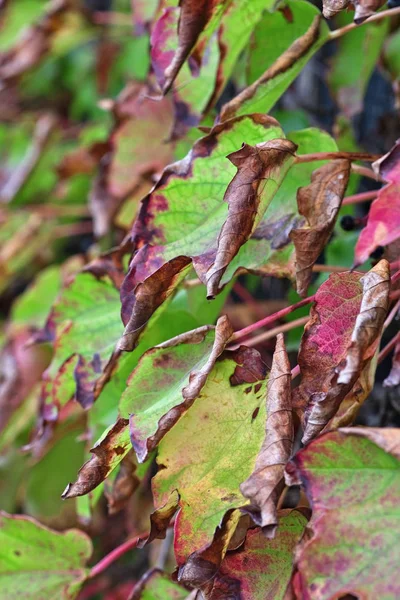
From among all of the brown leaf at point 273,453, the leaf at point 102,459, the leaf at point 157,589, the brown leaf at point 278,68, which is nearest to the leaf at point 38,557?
the leaf at point 157,589

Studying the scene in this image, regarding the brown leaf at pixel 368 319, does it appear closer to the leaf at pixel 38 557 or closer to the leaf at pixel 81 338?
the leaf at pixel 81 338

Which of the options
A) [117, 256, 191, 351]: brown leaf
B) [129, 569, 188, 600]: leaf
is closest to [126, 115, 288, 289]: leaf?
[117, 256, 191, 351]: brown leaf

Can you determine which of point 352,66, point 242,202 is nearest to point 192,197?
point 242,202

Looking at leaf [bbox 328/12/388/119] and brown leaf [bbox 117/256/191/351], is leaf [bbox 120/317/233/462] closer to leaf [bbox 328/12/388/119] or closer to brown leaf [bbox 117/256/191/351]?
brown leaf [bbox 117/256/191/351]

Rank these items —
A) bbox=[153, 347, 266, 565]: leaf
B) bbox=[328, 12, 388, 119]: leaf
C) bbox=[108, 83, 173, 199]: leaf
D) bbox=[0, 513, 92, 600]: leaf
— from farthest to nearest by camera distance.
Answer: bbox=[108, 83, 173, 199]: leaf, bbox=[328, 12, 388, 119]: leaf, bbox=[0, 513, 92, 600]: leaf, bbox=[153, 347, 266, 565]: leaf

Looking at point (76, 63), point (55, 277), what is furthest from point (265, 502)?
point (76, 63)

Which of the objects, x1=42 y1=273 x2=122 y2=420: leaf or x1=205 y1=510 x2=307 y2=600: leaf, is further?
x1=42 y1=273 x2=122 y2=420: leaf

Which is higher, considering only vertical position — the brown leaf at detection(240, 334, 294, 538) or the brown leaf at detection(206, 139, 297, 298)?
the brown leaf at detection(206, 139, 297, 298)

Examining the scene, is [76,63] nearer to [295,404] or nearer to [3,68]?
[3,68]
